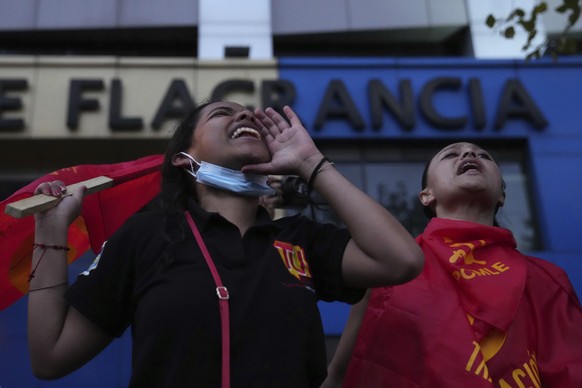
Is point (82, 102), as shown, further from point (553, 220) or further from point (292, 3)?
point (553, 220)

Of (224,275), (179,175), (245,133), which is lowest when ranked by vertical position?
(224,275)

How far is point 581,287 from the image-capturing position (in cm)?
709

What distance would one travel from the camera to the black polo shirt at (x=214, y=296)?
1.41m

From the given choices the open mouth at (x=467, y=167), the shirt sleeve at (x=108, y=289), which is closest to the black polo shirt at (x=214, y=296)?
the shirt sleeve at (x=108, y=289)

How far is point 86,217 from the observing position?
2244mm

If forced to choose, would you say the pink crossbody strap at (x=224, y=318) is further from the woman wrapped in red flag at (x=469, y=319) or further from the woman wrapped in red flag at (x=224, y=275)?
the woman wrapped in red flag at (x=469, y=319)

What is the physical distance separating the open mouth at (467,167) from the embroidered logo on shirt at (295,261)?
110 centimetres

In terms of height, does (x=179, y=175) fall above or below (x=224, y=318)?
above

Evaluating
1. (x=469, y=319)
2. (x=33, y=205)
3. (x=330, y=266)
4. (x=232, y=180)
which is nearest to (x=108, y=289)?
(x=33, y=205)

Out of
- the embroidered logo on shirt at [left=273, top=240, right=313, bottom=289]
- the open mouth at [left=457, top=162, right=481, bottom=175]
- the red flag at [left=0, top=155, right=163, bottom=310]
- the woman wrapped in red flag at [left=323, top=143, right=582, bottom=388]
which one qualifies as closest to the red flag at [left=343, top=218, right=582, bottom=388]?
the woman wrapped in red flag at [left=323, top=143, right=582, bottom=388]

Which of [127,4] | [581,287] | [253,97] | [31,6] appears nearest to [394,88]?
[253,97]

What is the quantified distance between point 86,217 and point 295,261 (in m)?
1.01

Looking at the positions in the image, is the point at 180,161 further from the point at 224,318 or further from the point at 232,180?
the point at 224,318

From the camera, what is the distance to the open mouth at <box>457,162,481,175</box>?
2.51 metres
